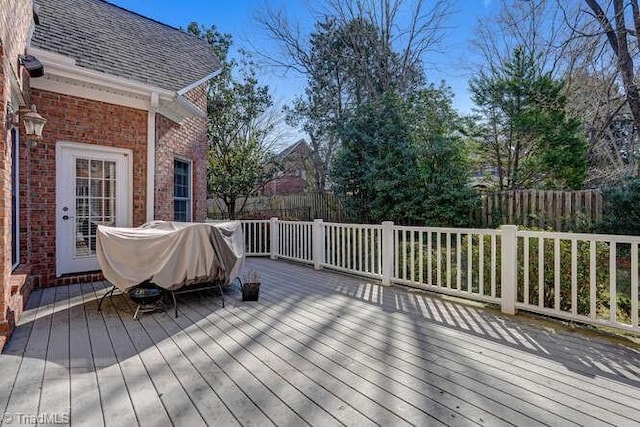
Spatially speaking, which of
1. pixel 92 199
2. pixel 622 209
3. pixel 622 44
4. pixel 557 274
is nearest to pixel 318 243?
pixel 92 199

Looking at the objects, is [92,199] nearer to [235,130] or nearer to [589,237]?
[589,237]

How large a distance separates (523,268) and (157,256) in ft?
12.7

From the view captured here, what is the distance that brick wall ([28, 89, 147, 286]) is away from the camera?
447cm

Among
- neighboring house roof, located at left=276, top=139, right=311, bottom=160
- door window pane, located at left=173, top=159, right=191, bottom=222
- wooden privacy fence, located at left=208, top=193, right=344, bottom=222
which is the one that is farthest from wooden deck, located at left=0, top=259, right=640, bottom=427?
neighboring house roof, located at left=276, top=139, right=311, bottom=160

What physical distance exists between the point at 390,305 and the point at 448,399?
6.52 feet

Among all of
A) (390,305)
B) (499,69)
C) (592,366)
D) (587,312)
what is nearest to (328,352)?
(390,305)

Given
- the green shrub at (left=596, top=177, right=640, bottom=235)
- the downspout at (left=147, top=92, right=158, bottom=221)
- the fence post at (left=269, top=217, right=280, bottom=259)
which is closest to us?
the downspout at (left=147, top=92, right=158, bottom=221)

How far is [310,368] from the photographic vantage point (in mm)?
2420

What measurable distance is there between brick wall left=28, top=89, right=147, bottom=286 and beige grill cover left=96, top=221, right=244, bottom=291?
1549 mm

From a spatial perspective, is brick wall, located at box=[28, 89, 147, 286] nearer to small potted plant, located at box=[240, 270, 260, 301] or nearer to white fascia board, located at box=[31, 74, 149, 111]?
white fascia board, located at box=[31, 74, 149, 111]

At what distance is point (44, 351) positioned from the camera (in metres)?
2.65

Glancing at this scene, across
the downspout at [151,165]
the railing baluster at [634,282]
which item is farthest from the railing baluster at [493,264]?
the downspout at [151,165]

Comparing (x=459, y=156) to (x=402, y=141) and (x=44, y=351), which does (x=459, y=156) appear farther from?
(x=44, y=351)

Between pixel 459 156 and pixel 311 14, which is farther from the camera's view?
pixel 311 14
